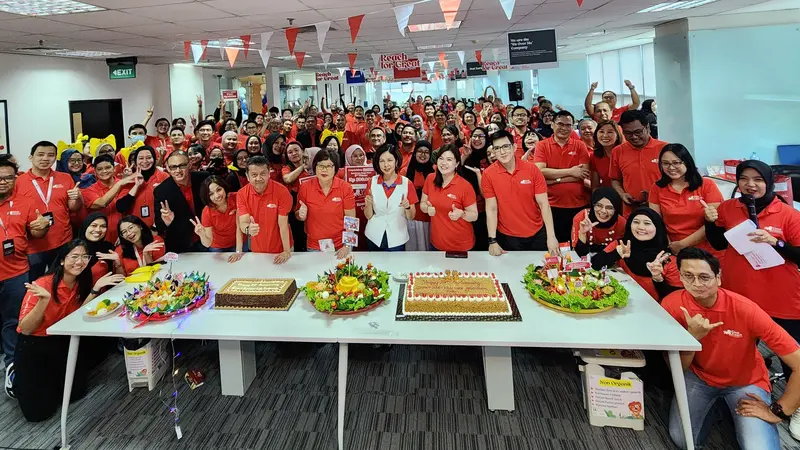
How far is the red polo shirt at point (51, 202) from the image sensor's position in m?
3.62

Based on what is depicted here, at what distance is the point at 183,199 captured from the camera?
12.3 feet

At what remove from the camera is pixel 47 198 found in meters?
3.69

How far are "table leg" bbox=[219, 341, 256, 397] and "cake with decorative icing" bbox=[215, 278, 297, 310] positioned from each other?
17.7 inches

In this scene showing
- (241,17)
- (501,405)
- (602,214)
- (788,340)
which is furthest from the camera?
(241,17)

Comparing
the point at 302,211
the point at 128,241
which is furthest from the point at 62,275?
the point at 302,211

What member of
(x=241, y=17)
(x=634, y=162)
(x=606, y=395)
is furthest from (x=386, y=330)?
(x=241, y=17)

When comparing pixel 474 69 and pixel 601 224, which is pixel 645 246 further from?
pixel 474 69

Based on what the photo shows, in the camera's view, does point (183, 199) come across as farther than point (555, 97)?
No

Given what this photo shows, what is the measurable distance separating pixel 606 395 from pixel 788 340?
35.1 inches

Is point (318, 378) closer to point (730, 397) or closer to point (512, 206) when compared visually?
point (512, 206)

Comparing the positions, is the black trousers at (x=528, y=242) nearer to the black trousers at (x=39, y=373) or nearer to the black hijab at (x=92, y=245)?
the black hijab at (x=92, y=245)

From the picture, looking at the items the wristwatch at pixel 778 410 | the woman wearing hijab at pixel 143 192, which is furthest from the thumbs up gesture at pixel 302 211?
the wristwatch at pixel 778 410

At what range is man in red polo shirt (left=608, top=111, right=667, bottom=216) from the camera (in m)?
3.67

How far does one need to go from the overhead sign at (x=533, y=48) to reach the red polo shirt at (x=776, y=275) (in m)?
5.26
